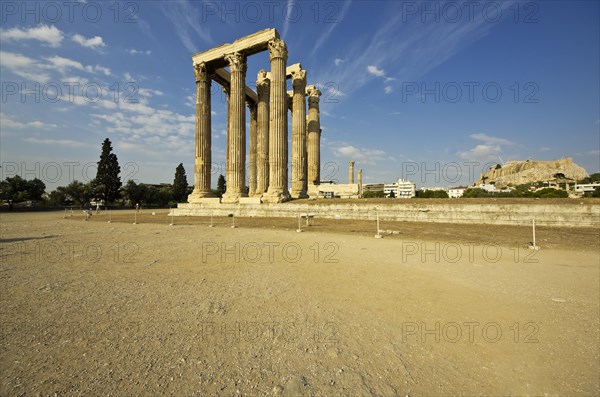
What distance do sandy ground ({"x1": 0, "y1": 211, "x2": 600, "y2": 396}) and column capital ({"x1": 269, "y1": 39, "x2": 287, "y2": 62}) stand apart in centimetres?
2274

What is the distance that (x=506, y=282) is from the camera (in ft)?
16.2

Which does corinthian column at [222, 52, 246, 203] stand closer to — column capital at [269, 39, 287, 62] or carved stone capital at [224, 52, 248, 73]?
carved stone capital at [224, 52, 248, 73]

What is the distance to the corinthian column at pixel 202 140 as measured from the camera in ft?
86.8

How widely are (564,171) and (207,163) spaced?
211750 mm

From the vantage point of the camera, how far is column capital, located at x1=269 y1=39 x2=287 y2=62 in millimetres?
22938

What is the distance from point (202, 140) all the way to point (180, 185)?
40938mm

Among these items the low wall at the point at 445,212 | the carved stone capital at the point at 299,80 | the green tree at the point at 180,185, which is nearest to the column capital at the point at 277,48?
the carved stone capital at the point at 299,80

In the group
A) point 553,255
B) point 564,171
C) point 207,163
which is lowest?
point 553,255

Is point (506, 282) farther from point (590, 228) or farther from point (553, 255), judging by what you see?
point (590, 228)

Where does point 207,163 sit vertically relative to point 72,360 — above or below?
above

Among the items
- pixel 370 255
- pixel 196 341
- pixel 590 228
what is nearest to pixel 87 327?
pixel 196 341

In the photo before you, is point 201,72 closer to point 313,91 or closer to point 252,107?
point 252,107

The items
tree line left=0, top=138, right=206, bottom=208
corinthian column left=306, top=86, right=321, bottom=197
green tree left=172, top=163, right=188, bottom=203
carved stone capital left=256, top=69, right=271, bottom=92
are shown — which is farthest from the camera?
green tree left=172, top=163, right=188, bottom=203

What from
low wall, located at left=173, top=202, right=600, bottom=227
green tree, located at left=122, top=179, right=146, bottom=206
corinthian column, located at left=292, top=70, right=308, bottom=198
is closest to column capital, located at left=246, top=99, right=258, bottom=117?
corinthian column, located at left=292, top=70, right=308, bottom=198
